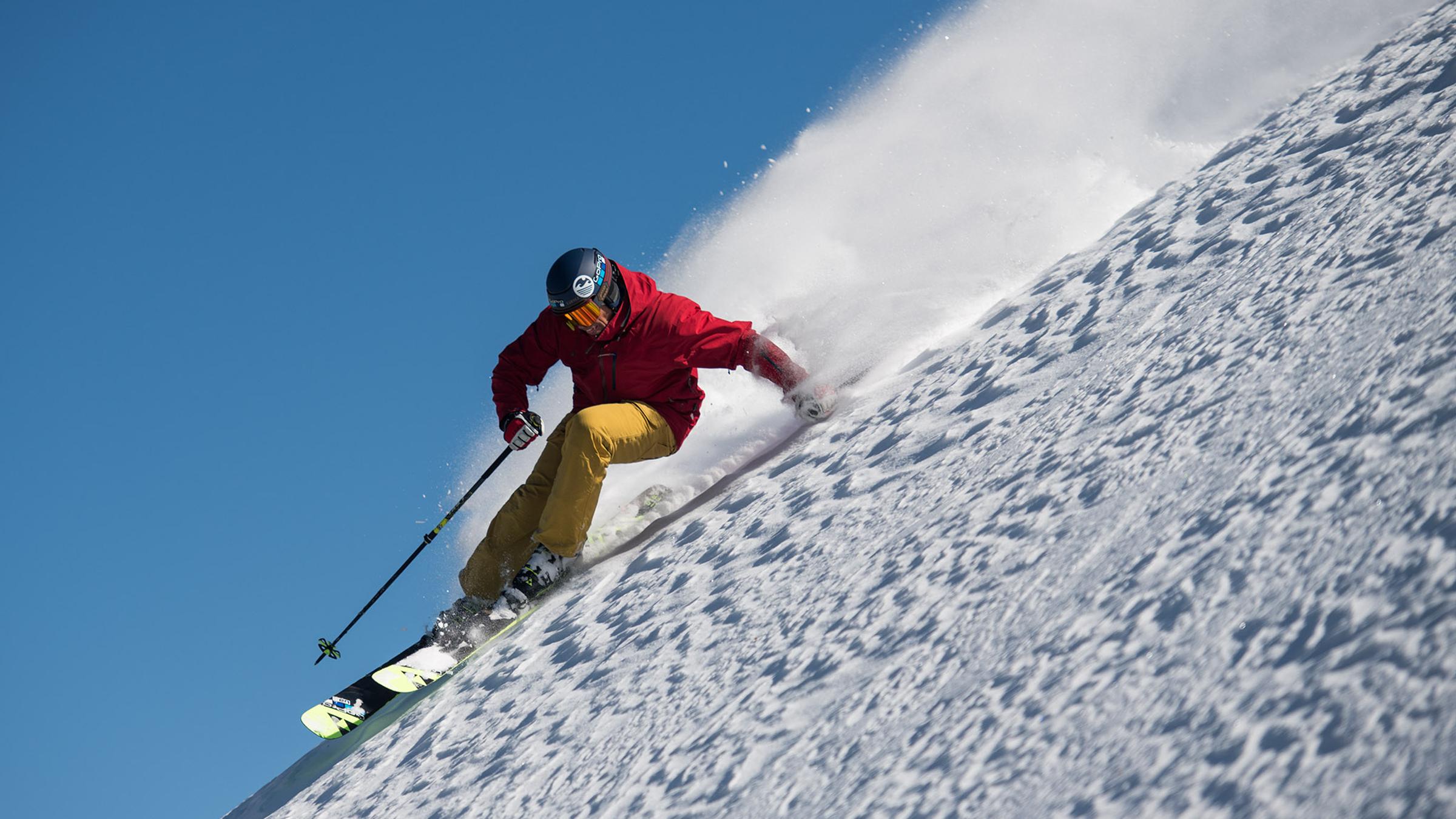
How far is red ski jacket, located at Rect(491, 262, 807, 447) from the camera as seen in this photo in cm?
476

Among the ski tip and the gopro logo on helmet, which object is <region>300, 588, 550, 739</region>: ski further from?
the gopro logo on helmet

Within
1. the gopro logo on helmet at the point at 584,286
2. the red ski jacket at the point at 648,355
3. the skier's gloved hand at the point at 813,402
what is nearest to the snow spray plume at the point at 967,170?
the skier's gloved hand at the point at 813,402

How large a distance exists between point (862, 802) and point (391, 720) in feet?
9.40

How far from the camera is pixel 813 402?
16.3 ft

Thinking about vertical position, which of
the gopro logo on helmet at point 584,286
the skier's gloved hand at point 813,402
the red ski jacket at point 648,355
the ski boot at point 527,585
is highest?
the gopro logo on helmet at point 584,286

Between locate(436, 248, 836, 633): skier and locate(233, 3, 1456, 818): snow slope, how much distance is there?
0.29 metres

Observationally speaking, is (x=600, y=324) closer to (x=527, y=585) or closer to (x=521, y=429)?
(x=521, y=429)

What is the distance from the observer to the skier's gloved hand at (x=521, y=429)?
4.89m

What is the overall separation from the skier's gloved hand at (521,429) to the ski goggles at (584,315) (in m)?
0.50

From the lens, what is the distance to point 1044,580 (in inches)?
98.3

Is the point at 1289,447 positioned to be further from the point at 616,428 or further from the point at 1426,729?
the point at 616,428

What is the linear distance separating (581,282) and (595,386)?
1.74 ft

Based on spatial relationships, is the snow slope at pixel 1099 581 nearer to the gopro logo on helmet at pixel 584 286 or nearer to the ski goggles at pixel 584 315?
the ski goggles at pixel 584 315

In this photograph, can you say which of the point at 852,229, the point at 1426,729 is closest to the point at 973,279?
the point at 852,229
